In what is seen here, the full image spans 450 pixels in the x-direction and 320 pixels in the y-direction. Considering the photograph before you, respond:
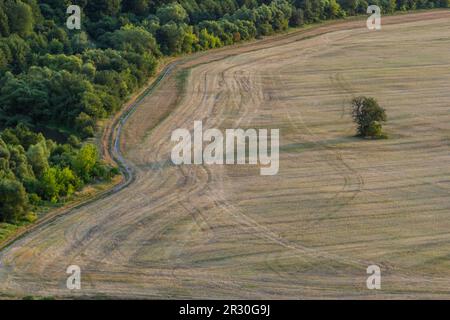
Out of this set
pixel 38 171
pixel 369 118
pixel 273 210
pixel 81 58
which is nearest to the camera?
pixel 273 210

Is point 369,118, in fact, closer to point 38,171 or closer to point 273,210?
point 273,210

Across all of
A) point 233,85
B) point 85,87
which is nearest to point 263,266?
point 85,87

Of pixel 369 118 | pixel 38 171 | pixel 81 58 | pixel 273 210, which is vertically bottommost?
pixel 273 210

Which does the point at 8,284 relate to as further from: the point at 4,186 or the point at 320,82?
the point at 320,82

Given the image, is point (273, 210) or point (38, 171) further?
point (38, 171)

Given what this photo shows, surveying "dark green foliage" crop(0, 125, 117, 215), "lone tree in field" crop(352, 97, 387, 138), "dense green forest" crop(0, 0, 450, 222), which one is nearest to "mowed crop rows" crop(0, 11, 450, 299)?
"lone tree in field" crop(352, 97, 387, 138)

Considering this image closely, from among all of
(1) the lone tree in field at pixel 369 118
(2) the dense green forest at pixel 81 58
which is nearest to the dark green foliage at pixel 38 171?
(2) the dense green forest at pixel 81 58

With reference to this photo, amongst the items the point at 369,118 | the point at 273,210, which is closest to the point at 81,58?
the point at 369,118

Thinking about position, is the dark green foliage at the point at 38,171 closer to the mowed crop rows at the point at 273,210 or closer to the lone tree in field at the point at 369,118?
the mowed crop rows at the point at 273,210

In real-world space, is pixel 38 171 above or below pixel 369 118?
below
